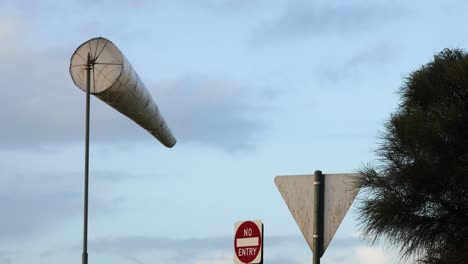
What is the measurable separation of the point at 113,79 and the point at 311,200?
10.1m

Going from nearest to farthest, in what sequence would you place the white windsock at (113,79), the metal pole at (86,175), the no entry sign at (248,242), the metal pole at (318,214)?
the metal pole at (318,214) < the no entry sign at (248,242) < the metal pole at (86,175) < the white windsock at (113,79)

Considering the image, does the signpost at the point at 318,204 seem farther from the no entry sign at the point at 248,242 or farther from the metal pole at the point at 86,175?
the metal pole at the point at 86,175

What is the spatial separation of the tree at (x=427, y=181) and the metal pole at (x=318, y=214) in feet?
27.1

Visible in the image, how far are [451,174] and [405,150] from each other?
1.07m

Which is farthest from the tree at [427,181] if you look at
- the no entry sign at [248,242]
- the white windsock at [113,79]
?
the no entry sign at [248,242]

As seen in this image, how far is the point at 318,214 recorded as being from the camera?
25.3 ft

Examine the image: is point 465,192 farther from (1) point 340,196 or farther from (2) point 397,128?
(1) point 340,196

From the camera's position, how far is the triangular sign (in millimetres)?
7727

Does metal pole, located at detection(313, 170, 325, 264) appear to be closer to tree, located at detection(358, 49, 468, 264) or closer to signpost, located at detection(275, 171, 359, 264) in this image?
signpost, located at detection(275, 171, 359, 264)

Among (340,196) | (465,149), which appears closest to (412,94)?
(465,149)

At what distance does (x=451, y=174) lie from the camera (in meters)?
16.3

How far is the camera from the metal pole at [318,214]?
7.64m

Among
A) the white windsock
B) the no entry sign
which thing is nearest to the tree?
the white windsock

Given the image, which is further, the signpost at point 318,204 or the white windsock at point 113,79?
the white windsock at point 113,79
